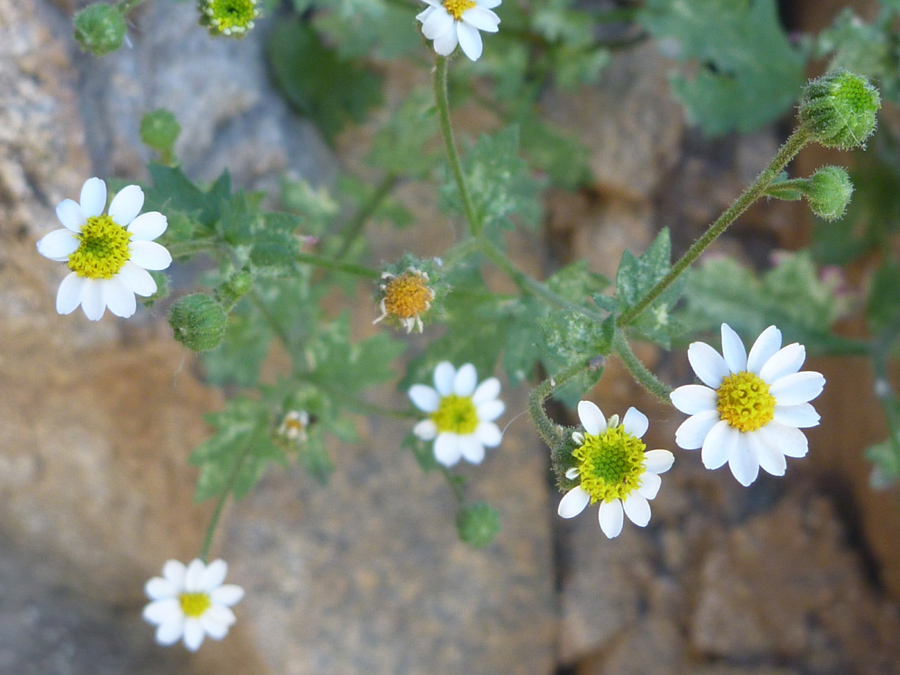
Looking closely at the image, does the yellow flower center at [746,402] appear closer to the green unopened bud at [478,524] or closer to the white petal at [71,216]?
the green unopened bud at [478,524]

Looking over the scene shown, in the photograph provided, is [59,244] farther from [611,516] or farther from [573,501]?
[611,516]

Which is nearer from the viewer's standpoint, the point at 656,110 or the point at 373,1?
the point at 373,1

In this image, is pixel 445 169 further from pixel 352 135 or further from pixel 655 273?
pixel 352 135

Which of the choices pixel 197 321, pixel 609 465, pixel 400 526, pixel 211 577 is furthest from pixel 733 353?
pixel 400 526

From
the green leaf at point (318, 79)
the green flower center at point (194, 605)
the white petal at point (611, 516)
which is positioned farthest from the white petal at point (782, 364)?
the green leaf at point (318, 79)

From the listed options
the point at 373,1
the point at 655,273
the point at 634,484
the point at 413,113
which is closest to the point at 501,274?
the point at 413,113

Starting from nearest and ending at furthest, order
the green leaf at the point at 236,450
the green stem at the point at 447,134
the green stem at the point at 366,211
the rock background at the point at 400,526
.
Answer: the green stem at the point at 447,134, the green leaf at the point at 236,450, the rock background at the point at 400,526, the green stem at the point at 366,211
